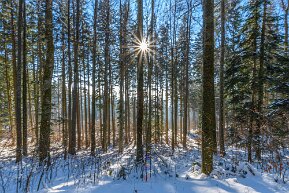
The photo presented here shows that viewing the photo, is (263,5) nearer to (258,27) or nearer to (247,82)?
(258,27)

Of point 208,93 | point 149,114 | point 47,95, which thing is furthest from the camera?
point 149,114

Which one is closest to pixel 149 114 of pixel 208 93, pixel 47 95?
pixel 47 95

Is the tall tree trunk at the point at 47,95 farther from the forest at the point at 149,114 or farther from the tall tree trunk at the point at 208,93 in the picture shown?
the tall tree trunk at the point at 208,93

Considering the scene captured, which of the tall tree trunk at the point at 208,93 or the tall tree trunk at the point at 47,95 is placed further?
the tall tree trunk at the point at 47,95

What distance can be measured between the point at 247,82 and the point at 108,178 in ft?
33.6

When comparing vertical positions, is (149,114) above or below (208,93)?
below

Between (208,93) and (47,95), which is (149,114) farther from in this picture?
(208,93)

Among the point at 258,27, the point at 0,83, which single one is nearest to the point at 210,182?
the point at 258,27

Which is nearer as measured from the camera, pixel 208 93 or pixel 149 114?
pixel 208 93

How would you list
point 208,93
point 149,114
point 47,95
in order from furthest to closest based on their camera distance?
point 149,114
point 47,95
point 208,93

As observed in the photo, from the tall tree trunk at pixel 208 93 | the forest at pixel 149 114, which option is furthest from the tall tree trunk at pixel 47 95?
the tall tree trunk at pixel 208 93

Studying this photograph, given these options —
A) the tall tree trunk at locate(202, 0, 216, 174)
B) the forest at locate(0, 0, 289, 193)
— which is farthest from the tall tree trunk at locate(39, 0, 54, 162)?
the tall tree trunk at locate(202, 0, 216, 174)

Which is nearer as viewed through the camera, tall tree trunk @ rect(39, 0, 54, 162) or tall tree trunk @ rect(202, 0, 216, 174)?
tall tree trunk @ rect(202, 0, 216, 174)

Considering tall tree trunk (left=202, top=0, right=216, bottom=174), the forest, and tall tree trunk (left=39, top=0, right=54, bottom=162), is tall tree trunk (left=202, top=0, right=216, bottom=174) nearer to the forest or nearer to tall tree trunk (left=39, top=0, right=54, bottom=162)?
the forest
